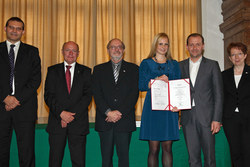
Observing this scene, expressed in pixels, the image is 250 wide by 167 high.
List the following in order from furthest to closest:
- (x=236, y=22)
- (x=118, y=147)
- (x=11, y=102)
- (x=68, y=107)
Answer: (x=236, y=22) < (x=68, y=107) < (x=118, y=147) < (x=11, y=102)

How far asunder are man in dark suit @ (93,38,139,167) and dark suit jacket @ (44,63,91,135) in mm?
142

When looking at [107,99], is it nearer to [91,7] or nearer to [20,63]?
[20,63]

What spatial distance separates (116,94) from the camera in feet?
9.20

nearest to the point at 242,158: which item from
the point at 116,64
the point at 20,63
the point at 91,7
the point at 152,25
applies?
the point at 116,64

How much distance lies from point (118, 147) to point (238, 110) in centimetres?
145

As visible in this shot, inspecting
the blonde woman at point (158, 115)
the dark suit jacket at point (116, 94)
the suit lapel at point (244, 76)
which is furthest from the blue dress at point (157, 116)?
the suit lapel at point (244, 76)

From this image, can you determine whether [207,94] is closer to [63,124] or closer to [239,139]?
[239,139]

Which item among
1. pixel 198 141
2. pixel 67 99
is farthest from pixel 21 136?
pixel 198 141

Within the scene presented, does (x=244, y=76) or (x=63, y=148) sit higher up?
(x=244, y=76)

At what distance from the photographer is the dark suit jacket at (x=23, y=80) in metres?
2.68

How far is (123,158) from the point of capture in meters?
2.70

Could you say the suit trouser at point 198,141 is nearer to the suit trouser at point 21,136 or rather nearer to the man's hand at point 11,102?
the suit trouser at point 21,136

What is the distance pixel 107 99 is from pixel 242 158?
170 centimetres

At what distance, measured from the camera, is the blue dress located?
266 cm
